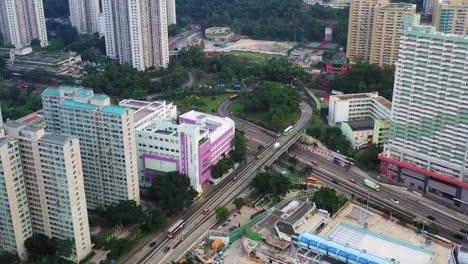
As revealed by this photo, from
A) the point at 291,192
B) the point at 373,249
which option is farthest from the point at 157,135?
the point at 373,249

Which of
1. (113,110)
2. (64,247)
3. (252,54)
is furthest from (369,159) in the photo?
(252,54)

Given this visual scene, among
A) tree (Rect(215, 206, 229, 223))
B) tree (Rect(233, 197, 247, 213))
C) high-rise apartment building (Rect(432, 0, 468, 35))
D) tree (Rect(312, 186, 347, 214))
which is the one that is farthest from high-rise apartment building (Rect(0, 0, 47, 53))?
tree (Rect(312, 186, 347, 214))

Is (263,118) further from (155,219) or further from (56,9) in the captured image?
(56,9)

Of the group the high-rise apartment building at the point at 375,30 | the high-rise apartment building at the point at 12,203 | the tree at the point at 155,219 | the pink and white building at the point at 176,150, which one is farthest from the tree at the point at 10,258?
the high-rise apartment building at the point at 375,30

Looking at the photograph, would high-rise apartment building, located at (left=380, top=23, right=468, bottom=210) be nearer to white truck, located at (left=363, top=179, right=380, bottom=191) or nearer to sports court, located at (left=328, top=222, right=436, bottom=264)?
white truck, located at (left=363, top=179, right=380, bottom=191)

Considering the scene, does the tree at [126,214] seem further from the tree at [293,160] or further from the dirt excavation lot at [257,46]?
the dirt excavation lot at [257,46]

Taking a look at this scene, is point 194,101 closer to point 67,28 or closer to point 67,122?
point 67,122
